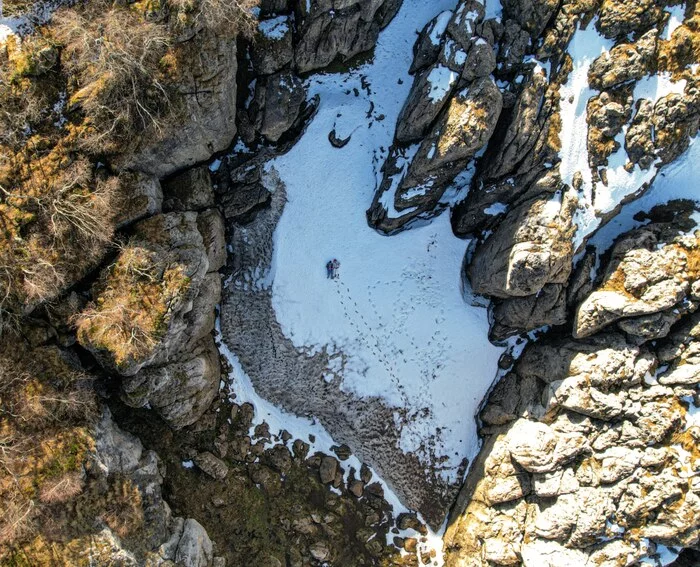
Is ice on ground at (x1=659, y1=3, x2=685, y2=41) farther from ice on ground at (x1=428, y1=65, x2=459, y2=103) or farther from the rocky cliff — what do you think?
ice on ground at (x1=428, y1=65, x2=459, y2=103)

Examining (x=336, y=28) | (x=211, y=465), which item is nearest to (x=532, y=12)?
(x=336, y=28)

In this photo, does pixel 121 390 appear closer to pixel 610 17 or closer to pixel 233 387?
pixel 233 387

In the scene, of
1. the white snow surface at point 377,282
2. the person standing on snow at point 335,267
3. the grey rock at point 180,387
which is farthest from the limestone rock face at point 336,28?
the grey rock at point 180,387

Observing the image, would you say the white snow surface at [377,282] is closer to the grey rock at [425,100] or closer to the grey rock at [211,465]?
the grey rock at [425,100]

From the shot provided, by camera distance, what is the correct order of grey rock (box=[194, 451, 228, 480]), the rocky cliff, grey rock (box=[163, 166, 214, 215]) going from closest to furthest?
the rocky cliff → grey rock (box=[163, 166, 214, 215]) → grey rock (box=[194, 451, 228, 480])

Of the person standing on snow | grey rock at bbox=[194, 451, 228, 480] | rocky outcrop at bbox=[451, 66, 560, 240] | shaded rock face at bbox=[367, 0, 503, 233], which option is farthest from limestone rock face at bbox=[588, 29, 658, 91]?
grey rock at bbox=[194, 451, 228, 480]

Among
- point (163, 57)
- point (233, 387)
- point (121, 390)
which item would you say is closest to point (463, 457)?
point (233, 387)
